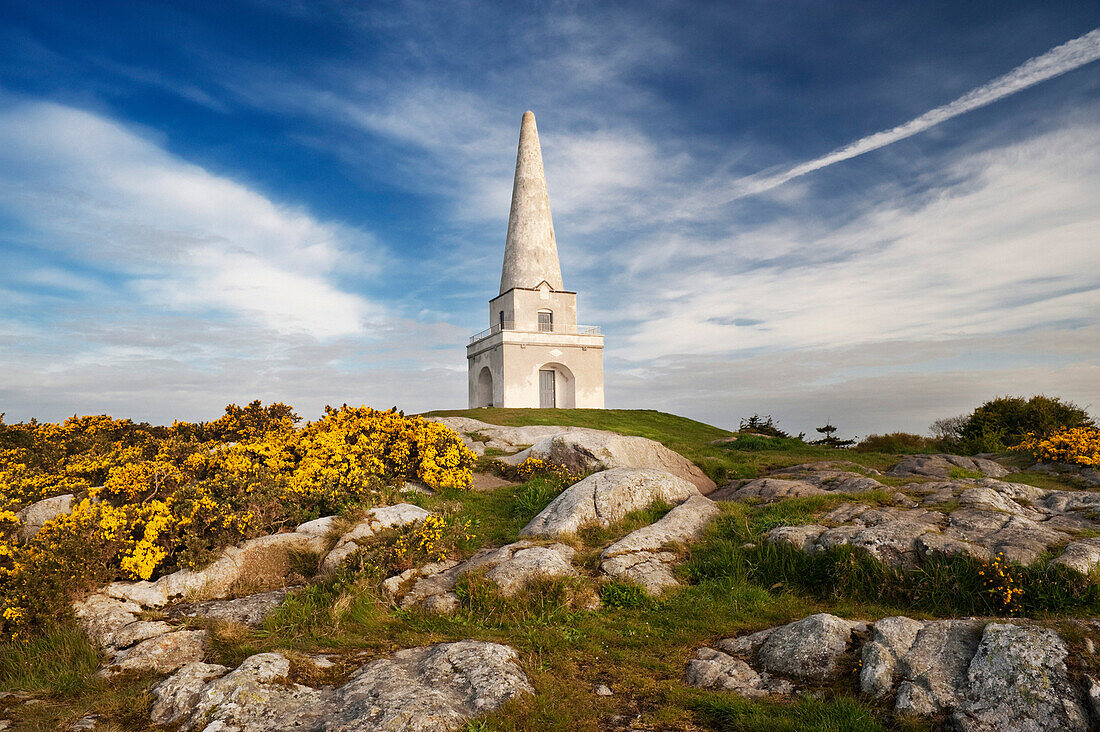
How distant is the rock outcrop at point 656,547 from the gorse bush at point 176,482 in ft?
15.8

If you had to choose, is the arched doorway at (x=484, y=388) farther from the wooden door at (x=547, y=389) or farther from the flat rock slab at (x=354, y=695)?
the flat rock slab at (x=354, y=695)

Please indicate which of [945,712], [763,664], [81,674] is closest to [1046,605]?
[945,712]

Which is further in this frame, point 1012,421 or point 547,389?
point 547,389

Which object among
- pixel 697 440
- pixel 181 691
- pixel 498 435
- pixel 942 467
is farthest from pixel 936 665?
pixel 697 440

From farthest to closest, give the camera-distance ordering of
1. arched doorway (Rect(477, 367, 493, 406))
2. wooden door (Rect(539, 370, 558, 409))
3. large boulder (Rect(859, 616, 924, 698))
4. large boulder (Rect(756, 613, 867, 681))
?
1. arched doorway (Rect(477, 367, 493, 406))
2. wooden door (Rect(539, 370, 558, 409))
3. large boulder (Rect(756, 613, 867, 681))
4. large boulder (Rect(859, 616, 924, 698))

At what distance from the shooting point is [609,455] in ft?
46.2

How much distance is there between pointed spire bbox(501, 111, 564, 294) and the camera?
38969 mm

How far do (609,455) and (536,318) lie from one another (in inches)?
1000

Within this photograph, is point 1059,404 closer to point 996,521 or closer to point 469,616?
point 996,521

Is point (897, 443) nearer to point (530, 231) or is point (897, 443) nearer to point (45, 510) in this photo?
point (530, 231)

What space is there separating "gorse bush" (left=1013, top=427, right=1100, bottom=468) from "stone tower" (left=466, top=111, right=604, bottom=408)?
79.9ft

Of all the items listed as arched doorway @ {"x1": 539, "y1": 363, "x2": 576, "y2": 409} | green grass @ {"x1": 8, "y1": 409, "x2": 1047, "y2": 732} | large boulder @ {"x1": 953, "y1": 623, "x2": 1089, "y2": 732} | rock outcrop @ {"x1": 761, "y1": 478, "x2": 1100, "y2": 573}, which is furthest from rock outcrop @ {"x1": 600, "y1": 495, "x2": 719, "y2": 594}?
arched doorway @ {"x1": 539, "y1": 363, "x2": 576, "y2": 409}

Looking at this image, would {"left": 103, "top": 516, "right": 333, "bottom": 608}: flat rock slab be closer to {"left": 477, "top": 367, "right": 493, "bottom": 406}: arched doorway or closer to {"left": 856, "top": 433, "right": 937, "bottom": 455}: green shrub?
{"left": 856, "top": 433, "right": 937, "bottom": 455}: green shrub

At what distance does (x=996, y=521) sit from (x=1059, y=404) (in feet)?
→ 65.8
